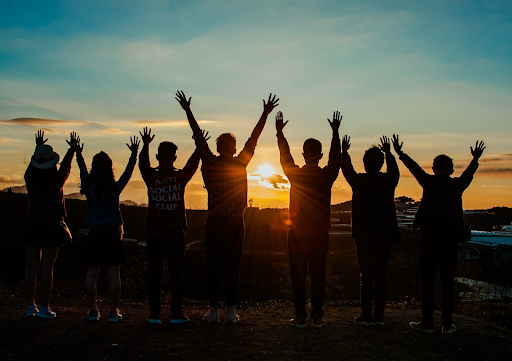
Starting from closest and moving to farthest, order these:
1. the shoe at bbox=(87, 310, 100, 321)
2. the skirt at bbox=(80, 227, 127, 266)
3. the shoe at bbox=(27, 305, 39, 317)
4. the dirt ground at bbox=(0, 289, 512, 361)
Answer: the dirt ground at bbox=(0, 289, 512, 361), the skirt at bbox=(80, 227, 127, 266), the shoe at bbox=(87, 310, 100, 321), the shoe at bbox=(27, 305, 39, 317)

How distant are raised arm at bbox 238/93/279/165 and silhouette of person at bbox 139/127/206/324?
0.64 metres

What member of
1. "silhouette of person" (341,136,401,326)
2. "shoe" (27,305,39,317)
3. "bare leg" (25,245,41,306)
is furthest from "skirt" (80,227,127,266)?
"silhouette of person" (341,136,401,326)

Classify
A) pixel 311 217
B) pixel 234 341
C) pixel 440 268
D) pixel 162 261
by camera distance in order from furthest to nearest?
pixel 440 268
pixel 311 217
pixel 162 261
pixel 234 341

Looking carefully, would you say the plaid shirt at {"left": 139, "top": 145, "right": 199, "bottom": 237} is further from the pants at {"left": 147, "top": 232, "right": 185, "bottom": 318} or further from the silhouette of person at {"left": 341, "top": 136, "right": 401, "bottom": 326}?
the silhouette of person at {"left": 341, "top": 136, "right": 401, "bottom": 326}

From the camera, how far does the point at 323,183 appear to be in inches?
234

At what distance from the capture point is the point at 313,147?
598cm

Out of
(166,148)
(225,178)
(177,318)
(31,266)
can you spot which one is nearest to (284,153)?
(225,178)

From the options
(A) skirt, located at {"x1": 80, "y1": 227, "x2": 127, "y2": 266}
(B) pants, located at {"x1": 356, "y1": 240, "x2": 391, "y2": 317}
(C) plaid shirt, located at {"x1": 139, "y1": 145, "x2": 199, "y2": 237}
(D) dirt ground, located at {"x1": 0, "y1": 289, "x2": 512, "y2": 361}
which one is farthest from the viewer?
(B) pants, located at {"x1": 356, "y1": 240, "x2": 391, "y2": 317}

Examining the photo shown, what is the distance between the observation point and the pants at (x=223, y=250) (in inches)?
230

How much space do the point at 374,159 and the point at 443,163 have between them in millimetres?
925

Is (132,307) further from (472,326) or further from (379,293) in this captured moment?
(472,326)

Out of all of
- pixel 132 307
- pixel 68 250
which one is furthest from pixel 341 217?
pixel 132 307

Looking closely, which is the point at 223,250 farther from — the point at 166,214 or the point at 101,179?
the point at 101,179

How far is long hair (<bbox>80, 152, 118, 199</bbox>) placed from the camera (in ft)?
19.3
